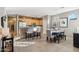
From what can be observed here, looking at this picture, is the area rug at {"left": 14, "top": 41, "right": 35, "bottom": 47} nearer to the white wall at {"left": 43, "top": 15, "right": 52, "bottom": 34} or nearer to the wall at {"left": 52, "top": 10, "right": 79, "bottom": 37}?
the white wall at {"left": 43, "top": 15, "right": 52, "bottom": 34}

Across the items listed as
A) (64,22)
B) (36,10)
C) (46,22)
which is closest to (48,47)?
(46,22)

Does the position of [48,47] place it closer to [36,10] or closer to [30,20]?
[30,20]

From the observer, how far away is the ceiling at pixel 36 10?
2.44 m

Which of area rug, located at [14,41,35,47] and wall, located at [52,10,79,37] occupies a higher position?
wall, located at [52,10,79,37]

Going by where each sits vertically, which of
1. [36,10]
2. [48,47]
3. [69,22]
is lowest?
[48,47]

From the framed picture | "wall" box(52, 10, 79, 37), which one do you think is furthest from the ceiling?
the framed picture

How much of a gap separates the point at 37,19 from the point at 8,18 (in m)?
0.63

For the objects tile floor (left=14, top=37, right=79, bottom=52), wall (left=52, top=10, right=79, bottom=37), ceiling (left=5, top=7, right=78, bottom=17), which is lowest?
tile floor (left=14, top=37, right=79, bottom=52)

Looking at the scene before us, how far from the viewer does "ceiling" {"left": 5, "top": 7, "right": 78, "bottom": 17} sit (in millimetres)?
2441

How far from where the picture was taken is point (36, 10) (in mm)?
2500

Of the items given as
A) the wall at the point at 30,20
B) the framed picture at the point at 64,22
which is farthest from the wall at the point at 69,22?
the wall at the point at 30,20
